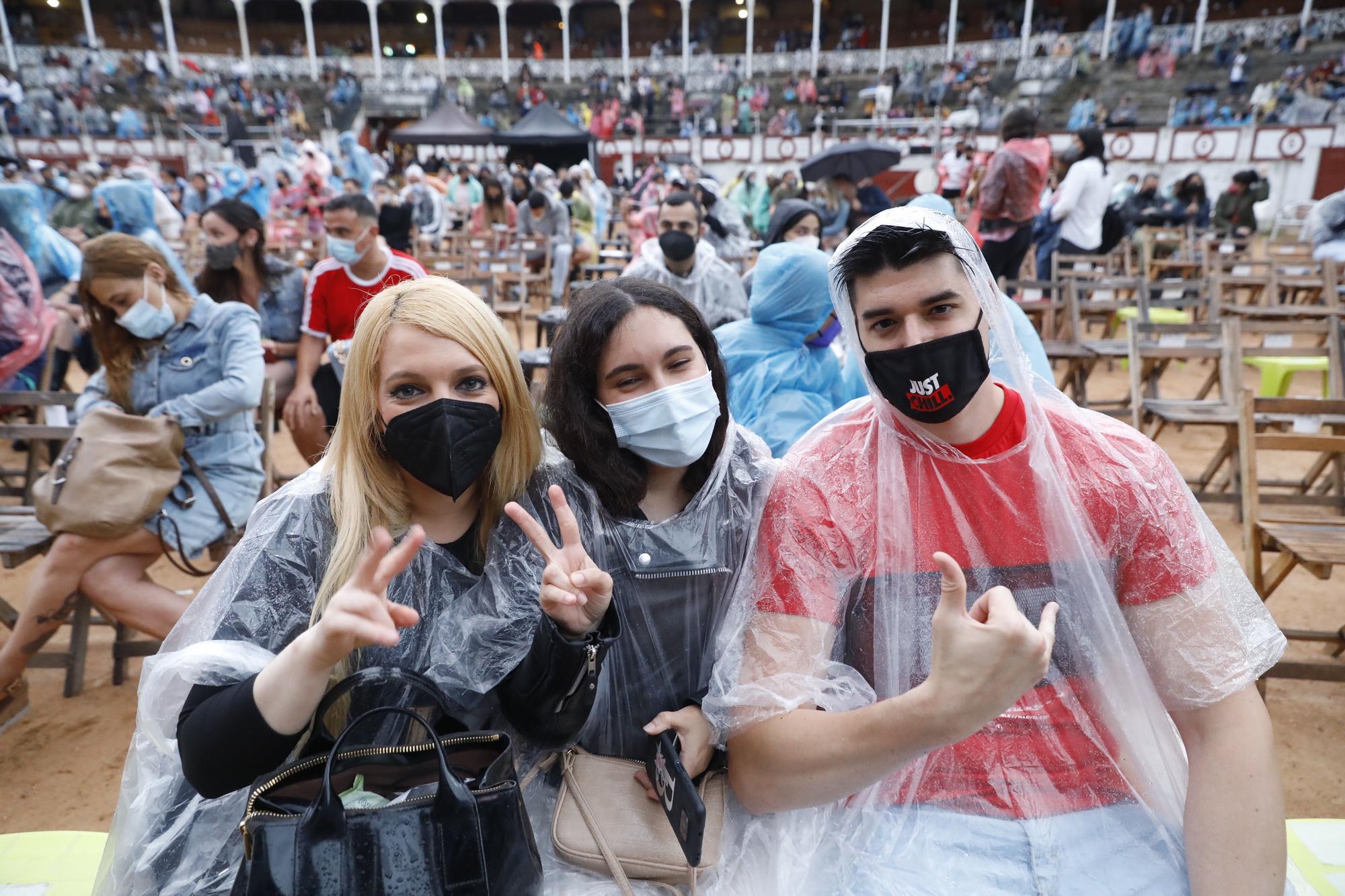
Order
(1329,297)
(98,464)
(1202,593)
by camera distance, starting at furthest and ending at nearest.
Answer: (1329,297)
(98,464)
(1202,593)

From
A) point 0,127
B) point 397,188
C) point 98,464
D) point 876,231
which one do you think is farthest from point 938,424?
point 0,127

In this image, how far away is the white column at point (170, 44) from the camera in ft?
113

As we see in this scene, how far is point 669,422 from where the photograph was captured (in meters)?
1.67

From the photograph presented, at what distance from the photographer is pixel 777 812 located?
1.50 metres

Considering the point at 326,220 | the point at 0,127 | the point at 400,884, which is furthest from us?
the point at 0,127

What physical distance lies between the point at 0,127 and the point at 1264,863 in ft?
114

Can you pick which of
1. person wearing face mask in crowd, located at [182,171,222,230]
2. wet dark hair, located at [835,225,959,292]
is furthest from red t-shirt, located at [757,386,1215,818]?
person wearing face mask in crowd, located at [182,171,222,230]

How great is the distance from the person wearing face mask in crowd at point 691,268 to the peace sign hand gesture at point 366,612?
12.9ft

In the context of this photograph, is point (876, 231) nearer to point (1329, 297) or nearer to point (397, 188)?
point (1329, 297)

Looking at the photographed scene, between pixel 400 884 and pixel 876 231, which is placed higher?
pixel 876 231

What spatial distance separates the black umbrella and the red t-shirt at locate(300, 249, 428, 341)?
340 inches

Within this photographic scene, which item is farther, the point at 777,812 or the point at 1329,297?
the point at 1329,297

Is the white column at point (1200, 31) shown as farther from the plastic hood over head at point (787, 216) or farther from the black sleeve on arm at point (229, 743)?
the black sleeve on arm at point (229, 743)

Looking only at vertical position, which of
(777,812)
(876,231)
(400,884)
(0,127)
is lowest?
(777,812)
